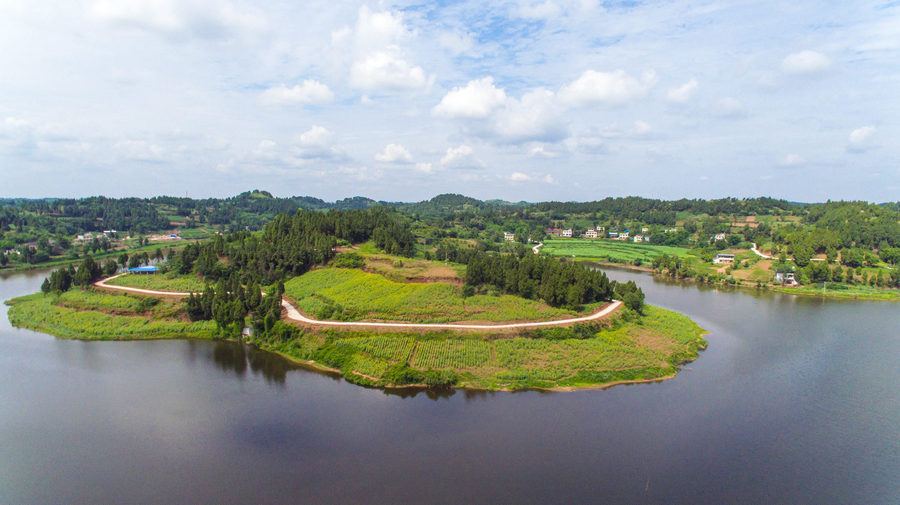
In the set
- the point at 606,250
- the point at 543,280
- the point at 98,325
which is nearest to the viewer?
the point at 98,325

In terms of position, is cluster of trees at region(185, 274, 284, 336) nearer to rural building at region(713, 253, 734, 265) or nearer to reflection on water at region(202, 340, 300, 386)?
reflection on water at region(202, 340, 300, 386)

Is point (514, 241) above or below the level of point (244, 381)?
above

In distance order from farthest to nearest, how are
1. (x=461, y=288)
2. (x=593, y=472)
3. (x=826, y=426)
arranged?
(x=461, y=288), (x=826, y=426), (x=593, y=472)

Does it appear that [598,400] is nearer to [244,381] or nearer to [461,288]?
[461,288]

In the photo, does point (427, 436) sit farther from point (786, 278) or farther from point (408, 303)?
point (786, 278)

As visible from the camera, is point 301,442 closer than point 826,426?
Yes

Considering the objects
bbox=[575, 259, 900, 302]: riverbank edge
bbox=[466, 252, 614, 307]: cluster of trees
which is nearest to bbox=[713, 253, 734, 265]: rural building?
bbox=[575, 259, 900, 302]: riverbank edge

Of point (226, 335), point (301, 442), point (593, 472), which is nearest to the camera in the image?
point (593, 472)

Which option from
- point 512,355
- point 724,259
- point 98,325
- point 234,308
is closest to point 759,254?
point 724,259

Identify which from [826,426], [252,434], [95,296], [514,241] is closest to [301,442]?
[252,434]
